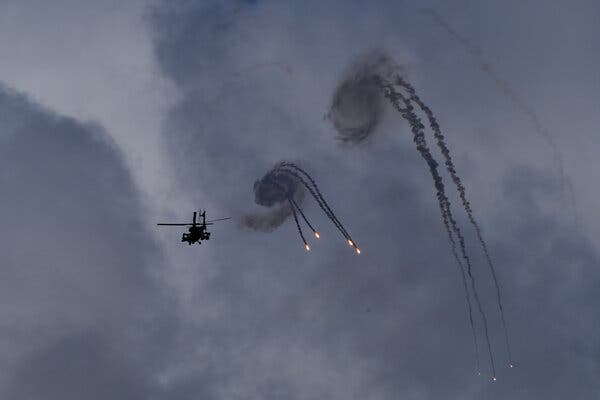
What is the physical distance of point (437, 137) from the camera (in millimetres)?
58281

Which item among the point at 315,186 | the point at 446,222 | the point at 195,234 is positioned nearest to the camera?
the point at 446,222

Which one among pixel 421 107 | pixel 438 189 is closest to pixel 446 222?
pixel 438 189

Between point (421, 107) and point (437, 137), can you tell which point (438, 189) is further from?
point (421, 107)

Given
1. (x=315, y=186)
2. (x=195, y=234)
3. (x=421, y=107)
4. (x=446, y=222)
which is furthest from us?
(x=195, y=234)

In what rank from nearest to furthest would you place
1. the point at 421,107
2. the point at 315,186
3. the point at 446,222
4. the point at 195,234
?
the point at 421,107
the point at 446,222
the point at 315,186
the point at 195,234

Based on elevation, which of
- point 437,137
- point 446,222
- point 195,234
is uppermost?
point 195,234

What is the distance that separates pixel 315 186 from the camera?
6725 cm

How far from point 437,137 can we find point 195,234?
138 feet

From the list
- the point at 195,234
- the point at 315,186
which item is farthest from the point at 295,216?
the point at 195,234

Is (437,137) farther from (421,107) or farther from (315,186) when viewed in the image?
(315,186)

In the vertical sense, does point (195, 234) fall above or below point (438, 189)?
above

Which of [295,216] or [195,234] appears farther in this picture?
[195,234]

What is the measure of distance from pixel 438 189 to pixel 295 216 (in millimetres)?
20346

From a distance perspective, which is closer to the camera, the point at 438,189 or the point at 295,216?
the point at 438,189
